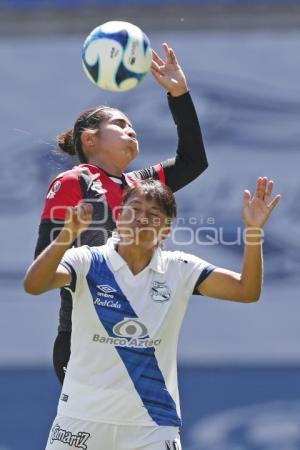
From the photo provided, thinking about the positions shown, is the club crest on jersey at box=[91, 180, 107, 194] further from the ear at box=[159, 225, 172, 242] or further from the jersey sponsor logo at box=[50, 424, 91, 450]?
the jersey sponsor logo at box=[50, 424, 91, 450]

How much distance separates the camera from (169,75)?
4.82 metres

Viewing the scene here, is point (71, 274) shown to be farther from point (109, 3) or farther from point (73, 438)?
point (109, 3)

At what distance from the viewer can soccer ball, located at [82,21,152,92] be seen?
438 cm

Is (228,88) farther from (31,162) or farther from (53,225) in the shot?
(53,225)

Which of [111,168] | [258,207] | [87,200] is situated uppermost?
[111,168]

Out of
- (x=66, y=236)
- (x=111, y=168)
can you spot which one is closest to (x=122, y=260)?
(x=66, y=236)

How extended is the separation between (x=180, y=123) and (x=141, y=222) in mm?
1158

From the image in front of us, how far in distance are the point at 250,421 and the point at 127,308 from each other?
387cm

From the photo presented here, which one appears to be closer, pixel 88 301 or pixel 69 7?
pixel 88 301

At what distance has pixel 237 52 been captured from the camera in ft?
25.2

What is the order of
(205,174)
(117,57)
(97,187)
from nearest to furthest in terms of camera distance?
(117,57) → (97,187) → (205,174)

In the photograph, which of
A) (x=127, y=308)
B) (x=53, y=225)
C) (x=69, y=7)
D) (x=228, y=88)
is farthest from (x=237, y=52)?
(x=127, y=308)

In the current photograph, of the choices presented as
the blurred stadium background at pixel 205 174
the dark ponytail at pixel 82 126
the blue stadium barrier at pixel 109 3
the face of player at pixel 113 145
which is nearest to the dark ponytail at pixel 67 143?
the dark ponytail at pixel 82 126

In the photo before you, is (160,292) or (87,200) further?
(87,200)
